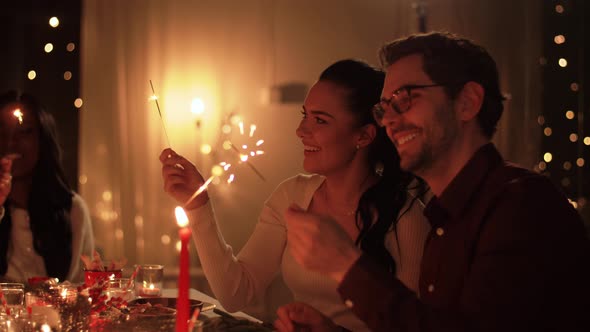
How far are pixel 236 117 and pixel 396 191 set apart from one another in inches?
114

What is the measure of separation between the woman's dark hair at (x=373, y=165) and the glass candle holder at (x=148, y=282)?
66 cm

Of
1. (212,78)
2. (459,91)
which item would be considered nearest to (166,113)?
(212,78)

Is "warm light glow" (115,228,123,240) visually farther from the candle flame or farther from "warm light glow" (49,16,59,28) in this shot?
the candle flame

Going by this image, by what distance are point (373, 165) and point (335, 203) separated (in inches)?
7.3

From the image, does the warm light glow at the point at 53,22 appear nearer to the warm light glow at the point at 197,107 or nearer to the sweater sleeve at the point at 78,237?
the warm light glow at the point at 197,107

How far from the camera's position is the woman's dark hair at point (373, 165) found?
236 centimetres

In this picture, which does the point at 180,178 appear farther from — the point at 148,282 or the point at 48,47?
the point at 48,47

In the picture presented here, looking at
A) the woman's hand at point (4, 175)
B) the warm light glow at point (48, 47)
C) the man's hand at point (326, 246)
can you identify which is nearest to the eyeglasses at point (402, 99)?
the man's hand at point (326, 246)

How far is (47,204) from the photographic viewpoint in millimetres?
3355

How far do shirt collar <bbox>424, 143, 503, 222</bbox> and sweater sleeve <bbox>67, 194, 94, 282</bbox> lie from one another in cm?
217

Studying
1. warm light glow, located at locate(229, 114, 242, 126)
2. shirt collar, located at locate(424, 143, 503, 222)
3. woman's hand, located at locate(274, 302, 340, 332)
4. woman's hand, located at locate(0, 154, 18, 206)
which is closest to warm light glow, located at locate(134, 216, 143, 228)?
warm light glow, located at locate(229, 114, 242, 126)

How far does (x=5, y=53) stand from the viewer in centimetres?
479

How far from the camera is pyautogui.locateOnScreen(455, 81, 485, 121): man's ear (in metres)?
1.67

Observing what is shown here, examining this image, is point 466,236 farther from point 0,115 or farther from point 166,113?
point 166,113
